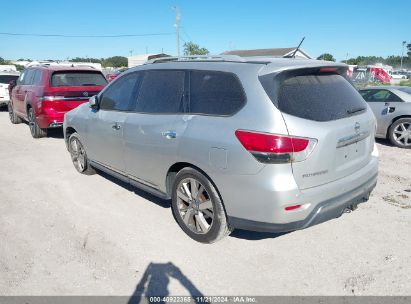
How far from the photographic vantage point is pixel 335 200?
9.92 ft

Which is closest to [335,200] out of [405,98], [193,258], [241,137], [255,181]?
[255,181]

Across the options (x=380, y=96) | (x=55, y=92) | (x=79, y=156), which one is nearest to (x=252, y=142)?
(x=79, y=156)

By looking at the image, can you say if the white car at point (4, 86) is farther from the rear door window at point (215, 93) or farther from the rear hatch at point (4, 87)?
the rear door window at point (215, 93)

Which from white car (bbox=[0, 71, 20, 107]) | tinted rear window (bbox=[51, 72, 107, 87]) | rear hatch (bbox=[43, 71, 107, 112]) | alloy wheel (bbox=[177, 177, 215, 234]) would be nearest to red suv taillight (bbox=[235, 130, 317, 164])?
alloy wheel (bbox=[177, 177, 215, 234])

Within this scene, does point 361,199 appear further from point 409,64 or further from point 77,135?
point 409,64

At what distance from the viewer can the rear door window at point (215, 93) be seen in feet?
10.1

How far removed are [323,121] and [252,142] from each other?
0.64m

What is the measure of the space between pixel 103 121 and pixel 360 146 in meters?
3.22

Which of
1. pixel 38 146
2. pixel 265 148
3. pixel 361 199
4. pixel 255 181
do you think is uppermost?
pixel 265 148

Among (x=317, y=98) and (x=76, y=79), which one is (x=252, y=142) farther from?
(x=76, y=79)

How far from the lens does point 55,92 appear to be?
7.81 metres

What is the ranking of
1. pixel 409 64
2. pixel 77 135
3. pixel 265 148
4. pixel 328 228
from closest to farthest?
pixel 265 148, pixel 328 228, pixel 77 135, pixel 409 64

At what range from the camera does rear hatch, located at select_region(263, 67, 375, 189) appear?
2807mm

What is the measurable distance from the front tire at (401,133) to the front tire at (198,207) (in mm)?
6043
